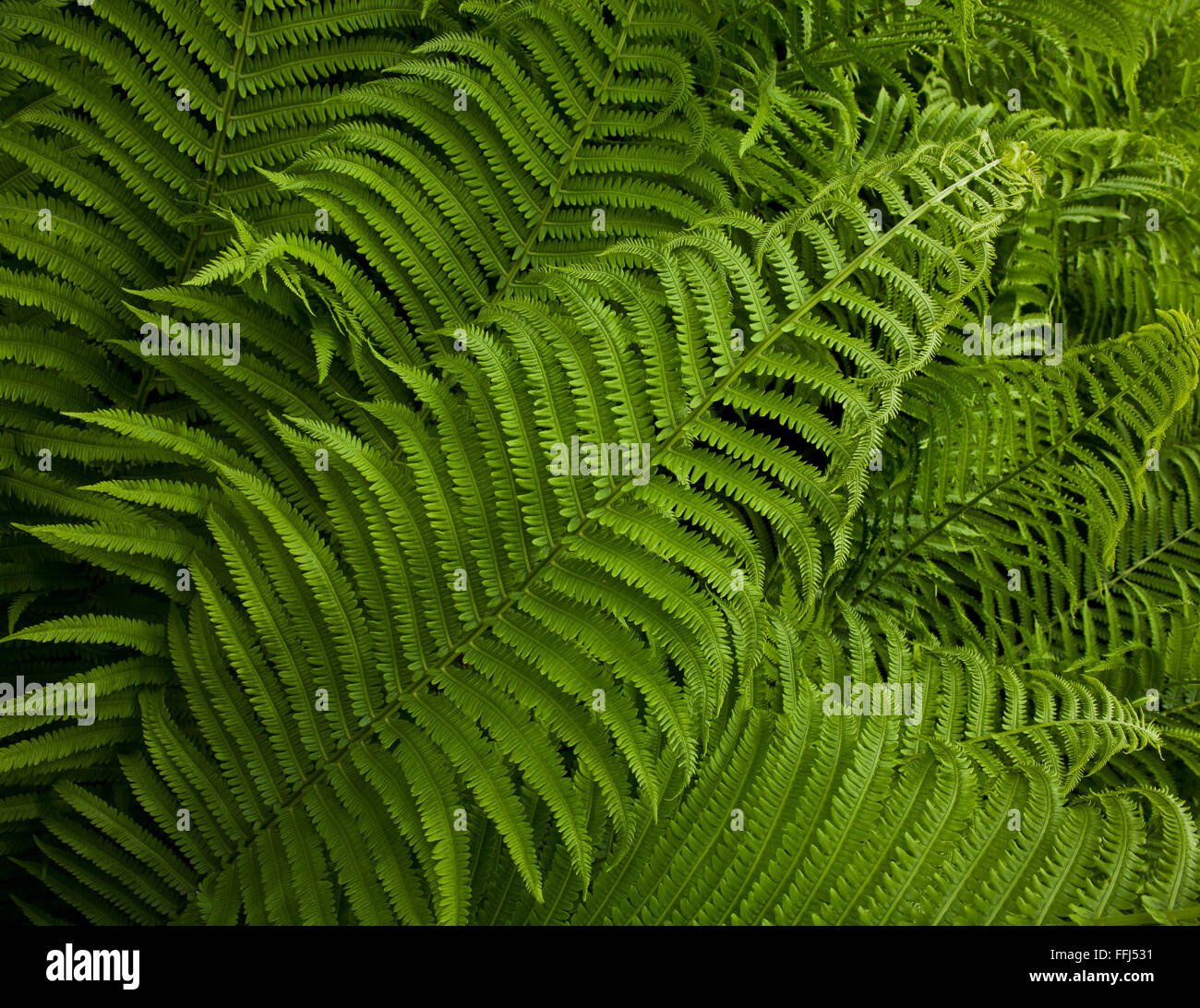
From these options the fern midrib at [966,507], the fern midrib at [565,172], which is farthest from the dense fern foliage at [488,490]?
the fern midrib at [966,507]

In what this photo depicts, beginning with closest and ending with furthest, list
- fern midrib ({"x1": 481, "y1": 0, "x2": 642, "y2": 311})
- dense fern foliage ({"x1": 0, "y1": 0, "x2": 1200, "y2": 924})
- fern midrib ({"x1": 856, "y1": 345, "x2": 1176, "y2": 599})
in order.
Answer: dense fern foliage ({"x1": 0, "y1": 0, "x2": 1200, "y2": 924}) < fern midrib ({"x1": 481, "y1": 0, "x2": 642, "y2": 311}) < fern midrib ({"x1": 856, "y1": 345, "x2": 1176, "y2": 599})

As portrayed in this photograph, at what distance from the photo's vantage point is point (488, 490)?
4.00 feet

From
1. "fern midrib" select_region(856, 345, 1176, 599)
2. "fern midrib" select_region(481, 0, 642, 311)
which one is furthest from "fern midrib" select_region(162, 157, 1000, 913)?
"fern midrib" select_region(856, 345, 1176, 599)

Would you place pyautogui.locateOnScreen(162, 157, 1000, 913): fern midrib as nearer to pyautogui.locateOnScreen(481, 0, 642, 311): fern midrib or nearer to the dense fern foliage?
the dense fern foliage

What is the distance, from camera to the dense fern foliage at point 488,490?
1160 millimetres

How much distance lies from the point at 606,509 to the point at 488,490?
172 millimetres

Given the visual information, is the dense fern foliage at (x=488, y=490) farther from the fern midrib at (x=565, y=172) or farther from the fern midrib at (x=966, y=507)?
the fern midrib at (x=966, y=507)

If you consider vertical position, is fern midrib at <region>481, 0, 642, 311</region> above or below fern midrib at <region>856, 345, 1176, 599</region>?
above

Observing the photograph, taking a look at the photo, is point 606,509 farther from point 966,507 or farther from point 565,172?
point 966,507

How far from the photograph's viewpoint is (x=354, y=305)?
1429 mm

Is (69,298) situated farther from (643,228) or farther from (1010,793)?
(1010,793)

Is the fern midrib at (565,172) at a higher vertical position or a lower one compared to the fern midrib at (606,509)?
higher

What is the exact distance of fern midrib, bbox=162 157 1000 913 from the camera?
1.16 meters

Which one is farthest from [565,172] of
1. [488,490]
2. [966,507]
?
[966,507]
